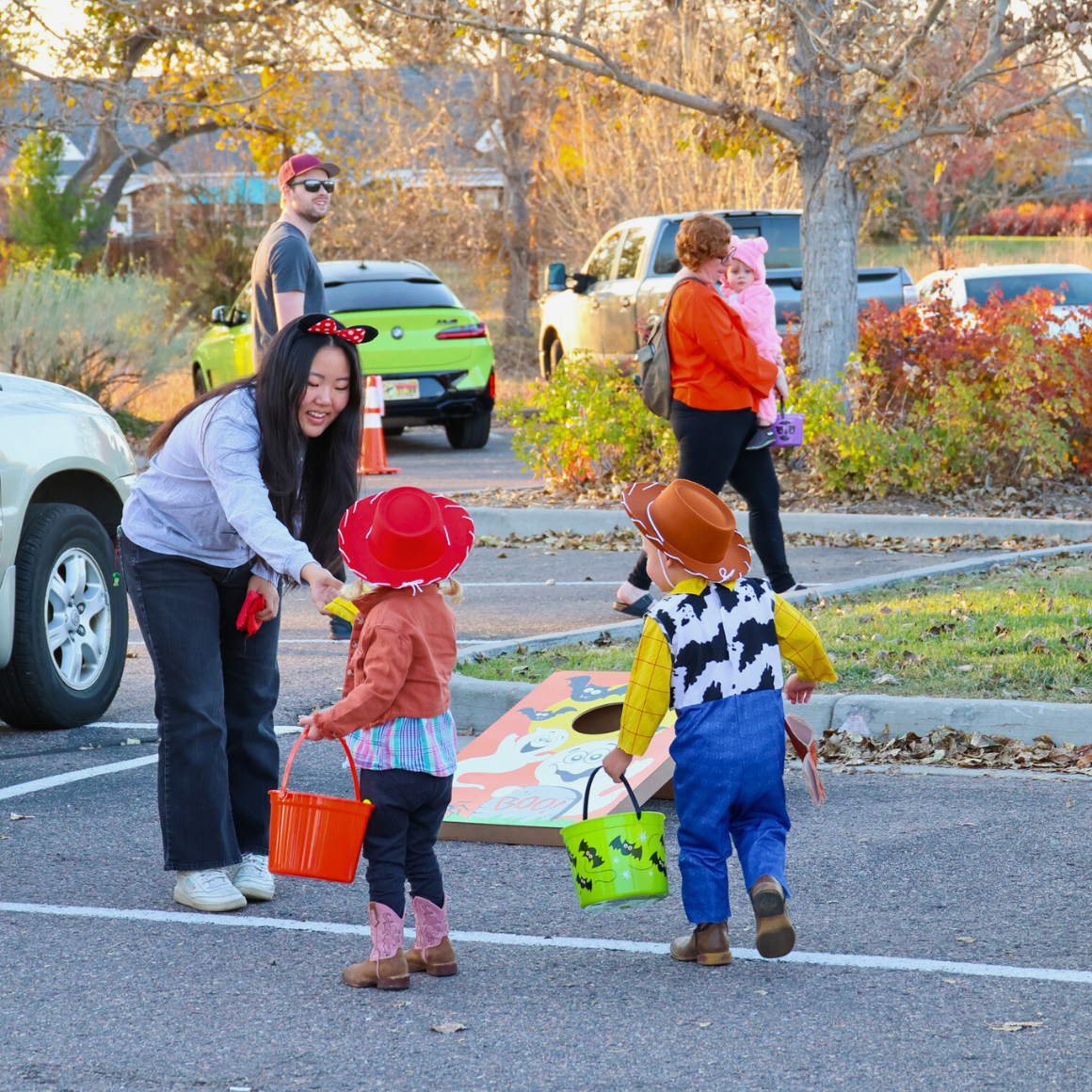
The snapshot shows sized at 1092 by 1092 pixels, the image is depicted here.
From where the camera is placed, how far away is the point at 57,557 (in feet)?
19.8

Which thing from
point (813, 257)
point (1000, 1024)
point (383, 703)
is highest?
point (813, 257)

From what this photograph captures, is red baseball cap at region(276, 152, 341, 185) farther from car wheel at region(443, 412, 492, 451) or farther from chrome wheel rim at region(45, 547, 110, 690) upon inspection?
car wheel at region(443, 412, 492, 451)

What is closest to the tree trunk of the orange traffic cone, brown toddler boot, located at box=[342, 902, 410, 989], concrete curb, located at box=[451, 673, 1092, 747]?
the orange traffic cone

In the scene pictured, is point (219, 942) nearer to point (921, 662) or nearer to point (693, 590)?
point (693, 590)

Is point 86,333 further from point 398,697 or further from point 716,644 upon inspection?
point 716,644

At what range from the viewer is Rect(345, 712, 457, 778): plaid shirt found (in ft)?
11.8

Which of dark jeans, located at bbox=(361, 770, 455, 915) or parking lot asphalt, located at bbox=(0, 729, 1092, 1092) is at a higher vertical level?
dark jeans, located at bbox=(361, 770, 455, 915)

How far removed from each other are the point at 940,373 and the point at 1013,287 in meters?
6.84

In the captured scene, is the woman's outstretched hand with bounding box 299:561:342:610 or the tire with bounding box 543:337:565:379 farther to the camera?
the tire with bounding box 543:337:565:379

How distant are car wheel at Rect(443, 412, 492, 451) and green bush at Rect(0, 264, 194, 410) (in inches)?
150

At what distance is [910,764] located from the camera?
5.62 meters

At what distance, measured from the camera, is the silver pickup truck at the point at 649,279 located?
14.5 metres

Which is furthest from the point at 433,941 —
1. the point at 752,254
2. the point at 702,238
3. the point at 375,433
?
the point at 375,433

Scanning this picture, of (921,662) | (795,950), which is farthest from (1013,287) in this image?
(795,950)
